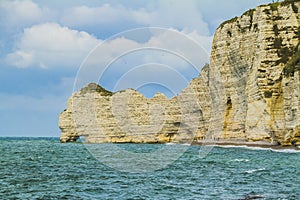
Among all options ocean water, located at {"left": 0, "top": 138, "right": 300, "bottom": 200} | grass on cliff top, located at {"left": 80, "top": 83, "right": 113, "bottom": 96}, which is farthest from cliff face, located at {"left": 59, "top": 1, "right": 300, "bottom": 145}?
ocean water, located at {"left": 0, "top": 138, "right": 300, "bottom": 200}

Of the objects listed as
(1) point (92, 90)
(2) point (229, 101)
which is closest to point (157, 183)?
(2) point (229, 101)

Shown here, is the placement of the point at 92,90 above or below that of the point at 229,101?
above

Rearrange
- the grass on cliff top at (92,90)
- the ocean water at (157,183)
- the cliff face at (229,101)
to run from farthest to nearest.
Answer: the grass on cliff top at (92,90)
the cliff face at (229,101)
the ocean water at (157,183)

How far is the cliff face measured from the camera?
66.6 m

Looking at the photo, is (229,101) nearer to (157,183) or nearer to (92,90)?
(92,90)

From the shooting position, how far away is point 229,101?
8469cm

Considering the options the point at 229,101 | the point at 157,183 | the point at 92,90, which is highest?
the point at 92,90

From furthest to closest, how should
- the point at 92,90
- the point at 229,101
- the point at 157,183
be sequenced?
the point at 92,90 → the point at 229,101 → the point at 157,183

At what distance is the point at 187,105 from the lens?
10494cm

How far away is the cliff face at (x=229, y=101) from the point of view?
66625 millimetres

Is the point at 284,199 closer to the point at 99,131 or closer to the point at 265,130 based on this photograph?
the point at 265,130

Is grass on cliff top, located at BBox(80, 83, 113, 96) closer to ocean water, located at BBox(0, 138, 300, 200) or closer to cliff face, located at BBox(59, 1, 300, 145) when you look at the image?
cliff face, located at BBox(59, 1, 300, 145)

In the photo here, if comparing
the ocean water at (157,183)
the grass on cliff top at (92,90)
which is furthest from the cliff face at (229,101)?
the ocean water at (157,183)

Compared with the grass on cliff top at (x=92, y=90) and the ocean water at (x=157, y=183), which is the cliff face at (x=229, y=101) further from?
the ocean water at (x=157, y=183)
